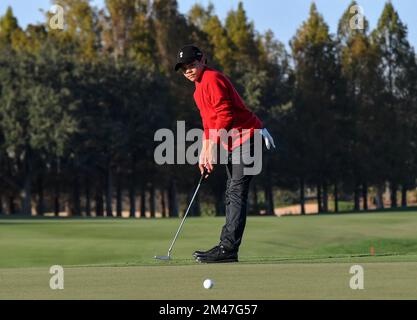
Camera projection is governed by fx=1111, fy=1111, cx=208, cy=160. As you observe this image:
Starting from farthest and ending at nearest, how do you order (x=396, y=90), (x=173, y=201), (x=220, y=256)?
(x=396, y=90)
(x=173, y=201)
(x=220, y=256)

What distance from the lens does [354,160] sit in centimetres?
9425

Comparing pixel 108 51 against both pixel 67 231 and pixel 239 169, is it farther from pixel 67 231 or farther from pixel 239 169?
pixel 239 169

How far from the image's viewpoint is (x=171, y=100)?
280 ft

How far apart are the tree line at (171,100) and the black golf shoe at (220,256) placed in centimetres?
6243

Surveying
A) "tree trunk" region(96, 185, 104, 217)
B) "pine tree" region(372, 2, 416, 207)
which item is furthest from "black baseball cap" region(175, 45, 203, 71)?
"pine tree" region(372, 2, 416, 207)

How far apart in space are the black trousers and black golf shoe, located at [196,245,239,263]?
0.20 ft

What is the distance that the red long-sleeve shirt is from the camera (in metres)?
14.6

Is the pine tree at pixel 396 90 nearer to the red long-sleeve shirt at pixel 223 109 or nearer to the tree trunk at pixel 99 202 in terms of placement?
the tree trunk at pixel 99 202

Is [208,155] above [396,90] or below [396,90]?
below

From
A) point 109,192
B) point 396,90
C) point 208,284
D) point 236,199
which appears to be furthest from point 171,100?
point 208,284

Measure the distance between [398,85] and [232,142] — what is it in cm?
8449

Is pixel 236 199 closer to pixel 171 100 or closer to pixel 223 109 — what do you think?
pixel 223 109

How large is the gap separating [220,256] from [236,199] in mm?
801
